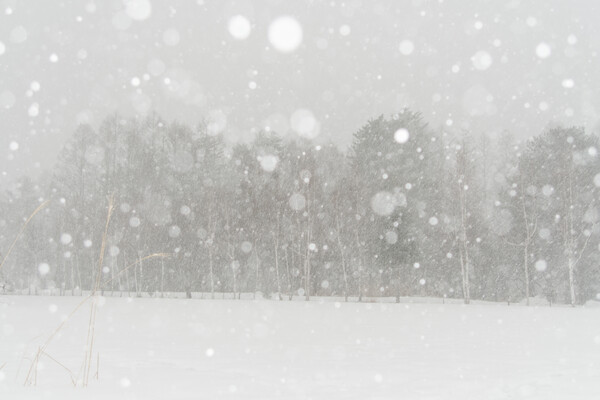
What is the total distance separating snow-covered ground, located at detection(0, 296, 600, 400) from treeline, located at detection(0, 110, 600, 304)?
15748 millimetres

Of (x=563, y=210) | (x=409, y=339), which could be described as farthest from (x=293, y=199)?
(x=409, y=339)

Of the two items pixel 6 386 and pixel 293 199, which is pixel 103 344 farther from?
pixel 293 199

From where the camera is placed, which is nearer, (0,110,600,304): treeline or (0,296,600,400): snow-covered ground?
(0,296,600,400): snow-covered ground

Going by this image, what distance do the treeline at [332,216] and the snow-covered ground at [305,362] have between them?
15.7 m

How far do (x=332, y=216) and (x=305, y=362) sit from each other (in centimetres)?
2123

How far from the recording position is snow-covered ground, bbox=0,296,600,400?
14.7 ft

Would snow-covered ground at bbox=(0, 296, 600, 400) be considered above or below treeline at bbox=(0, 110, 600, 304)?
below

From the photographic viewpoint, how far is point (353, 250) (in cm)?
2681

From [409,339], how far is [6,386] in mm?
6733

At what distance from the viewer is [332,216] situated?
2733cm

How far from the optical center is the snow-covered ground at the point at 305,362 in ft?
14.7

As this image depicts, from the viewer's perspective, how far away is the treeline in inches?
986

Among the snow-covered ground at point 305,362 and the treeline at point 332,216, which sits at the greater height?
the treeline at point 332,216

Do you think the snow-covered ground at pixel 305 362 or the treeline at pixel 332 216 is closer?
the snow-covered ground at pixel 305 362
